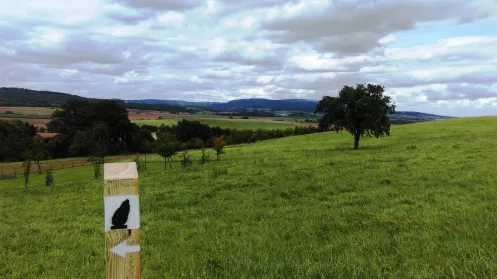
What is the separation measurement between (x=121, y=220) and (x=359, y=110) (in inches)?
1474

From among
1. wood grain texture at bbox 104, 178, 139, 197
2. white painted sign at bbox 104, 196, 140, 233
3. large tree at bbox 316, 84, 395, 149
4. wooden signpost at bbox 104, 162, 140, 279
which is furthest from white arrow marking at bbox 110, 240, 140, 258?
large tree at bbox 316, 84, 395, 149

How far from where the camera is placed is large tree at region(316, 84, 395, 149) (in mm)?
37938

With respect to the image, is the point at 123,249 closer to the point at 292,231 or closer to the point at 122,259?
the point at 122,259

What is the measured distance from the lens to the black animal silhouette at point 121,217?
3.13m

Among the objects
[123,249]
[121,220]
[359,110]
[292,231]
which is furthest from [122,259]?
[359,110]

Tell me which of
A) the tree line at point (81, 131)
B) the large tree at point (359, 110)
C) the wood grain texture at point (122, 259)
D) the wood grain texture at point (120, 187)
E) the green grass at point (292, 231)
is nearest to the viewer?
the wood grain texture at point (120, 187)

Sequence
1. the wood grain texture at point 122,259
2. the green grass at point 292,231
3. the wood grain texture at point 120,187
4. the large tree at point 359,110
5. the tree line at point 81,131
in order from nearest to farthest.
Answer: the wood grain texture at point 120,187 < the wood grain texture at point 122,259 < the green grass at point 292,231 < the large tree at point 359,110 < the tree line at point 81,131

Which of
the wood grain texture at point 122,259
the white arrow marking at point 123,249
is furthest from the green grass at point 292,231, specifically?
the white arrow marking at point 123,249

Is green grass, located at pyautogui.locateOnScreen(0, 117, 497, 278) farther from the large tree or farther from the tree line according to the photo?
the tree line

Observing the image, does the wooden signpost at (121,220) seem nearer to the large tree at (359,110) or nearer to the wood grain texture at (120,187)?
the wood grain texture at (120,187)

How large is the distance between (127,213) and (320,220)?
6.88 meters

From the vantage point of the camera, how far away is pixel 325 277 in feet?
16.9

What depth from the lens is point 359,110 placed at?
125ft

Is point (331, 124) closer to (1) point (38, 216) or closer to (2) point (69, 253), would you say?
(1) point (38, 216)
